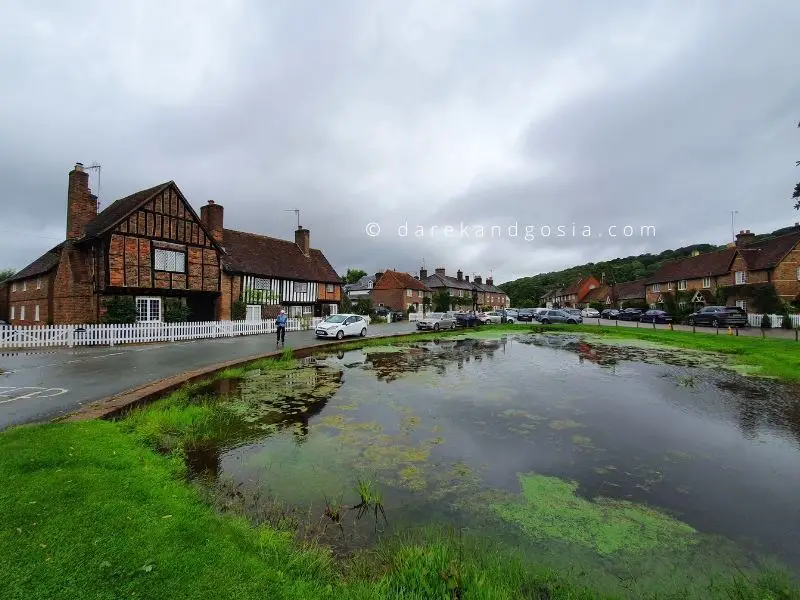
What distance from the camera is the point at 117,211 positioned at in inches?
1009

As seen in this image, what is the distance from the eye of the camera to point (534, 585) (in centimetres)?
329

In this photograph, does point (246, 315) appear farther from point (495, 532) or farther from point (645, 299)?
point (645, 299)

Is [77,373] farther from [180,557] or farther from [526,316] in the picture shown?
[526,316]

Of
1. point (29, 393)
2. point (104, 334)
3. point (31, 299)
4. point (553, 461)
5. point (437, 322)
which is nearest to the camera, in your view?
point (553, 461)

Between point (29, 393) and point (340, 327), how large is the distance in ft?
55.7

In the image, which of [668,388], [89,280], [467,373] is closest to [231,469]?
[467,373]

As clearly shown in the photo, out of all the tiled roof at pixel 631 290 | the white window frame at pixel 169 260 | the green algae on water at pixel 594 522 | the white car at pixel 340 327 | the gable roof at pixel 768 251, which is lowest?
the green algae on water at pixel 594 522

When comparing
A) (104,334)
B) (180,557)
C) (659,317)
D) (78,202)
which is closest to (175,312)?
(104,334)

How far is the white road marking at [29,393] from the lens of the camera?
842cm

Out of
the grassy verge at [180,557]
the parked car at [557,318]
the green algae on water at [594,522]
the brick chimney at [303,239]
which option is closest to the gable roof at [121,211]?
the brick chimney at [303,239]

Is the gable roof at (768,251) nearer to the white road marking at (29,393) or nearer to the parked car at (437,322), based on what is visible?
the parked car at (437,322)

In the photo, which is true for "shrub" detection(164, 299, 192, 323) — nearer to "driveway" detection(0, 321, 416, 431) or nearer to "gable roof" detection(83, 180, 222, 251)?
"gable roof" detection(83, 180, 222, 251)

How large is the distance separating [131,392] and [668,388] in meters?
13.5

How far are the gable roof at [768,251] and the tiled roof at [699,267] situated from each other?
1.58m
